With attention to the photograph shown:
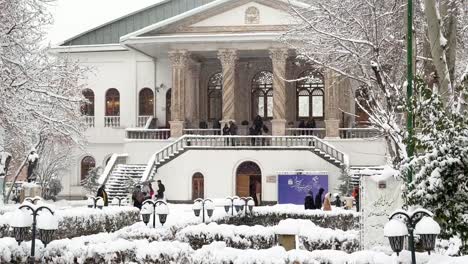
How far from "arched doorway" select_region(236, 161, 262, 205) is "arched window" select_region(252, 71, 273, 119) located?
22.2ft

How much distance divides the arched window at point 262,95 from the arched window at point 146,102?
20.5 ft

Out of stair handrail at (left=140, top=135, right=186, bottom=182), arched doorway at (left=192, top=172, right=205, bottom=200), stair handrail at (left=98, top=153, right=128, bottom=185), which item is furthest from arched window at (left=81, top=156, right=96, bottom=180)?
arched doorway at (left=192, top=172, right=205, bottom=200)

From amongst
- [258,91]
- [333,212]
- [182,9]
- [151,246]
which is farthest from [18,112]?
[182,9]

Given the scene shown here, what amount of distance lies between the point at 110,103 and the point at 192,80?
6536 mm

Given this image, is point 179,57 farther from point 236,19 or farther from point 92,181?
point 92,181

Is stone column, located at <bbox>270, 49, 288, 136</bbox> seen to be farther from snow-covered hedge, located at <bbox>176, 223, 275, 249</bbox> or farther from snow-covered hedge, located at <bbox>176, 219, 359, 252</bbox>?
snow-covered hedge, located at <bbox>176, 223, 275, 249</bbox>

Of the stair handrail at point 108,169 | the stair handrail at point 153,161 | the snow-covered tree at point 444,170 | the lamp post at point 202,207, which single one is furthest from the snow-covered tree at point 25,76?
the snow-covered tree at point 444,170

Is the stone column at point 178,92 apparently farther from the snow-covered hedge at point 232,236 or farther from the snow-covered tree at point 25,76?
the snow-covered hedge at point 232,236

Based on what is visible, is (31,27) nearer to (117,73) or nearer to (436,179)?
(436,179)

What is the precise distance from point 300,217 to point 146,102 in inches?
895

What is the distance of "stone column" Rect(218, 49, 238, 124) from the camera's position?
122 feet

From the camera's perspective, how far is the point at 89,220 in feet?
68.5

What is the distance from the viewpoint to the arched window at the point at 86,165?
45.0m

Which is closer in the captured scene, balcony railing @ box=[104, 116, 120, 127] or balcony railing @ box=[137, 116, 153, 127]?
balcony railing @ box=[137, 116, 153, 127]
